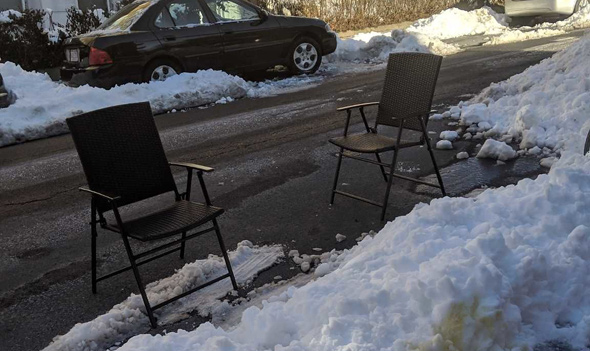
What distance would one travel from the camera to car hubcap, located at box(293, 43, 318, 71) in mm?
13766

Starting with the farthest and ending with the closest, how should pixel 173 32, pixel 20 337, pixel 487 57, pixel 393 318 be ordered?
pixel 487 57 < pixel 173 32 < pixel 20 337 < pixel 393 318

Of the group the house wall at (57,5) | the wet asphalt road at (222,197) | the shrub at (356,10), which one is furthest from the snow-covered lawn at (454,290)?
the house wall at (57,5)

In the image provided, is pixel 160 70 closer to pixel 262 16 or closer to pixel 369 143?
pixel 262 16

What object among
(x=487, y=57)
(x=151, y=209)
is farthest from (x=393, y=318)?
(x=487, y=57)

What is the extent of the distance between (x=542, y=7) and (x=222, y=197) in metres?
17.7

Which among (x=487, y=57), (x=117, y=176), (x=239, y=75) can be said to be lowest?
(x=487, y=57)

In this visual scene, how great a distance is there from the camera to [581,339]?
10.0 feet

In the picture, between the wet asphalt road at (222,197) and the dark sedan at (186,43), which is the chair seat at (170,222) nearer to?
the wet asphalt road at (222,197)

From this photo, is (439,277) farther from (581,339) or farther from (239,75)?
(239,75)

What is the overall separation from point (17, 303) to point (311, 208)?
2.54 meters

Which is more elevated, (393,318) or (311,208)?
(393,318)

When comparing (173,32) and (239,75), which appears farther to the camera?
(239,75)

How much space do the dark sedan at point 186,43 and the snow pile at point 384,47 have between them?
8.48 feet

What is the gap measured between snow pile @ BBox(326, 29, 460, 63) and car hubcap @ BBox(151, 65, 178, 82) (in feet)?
16.9
